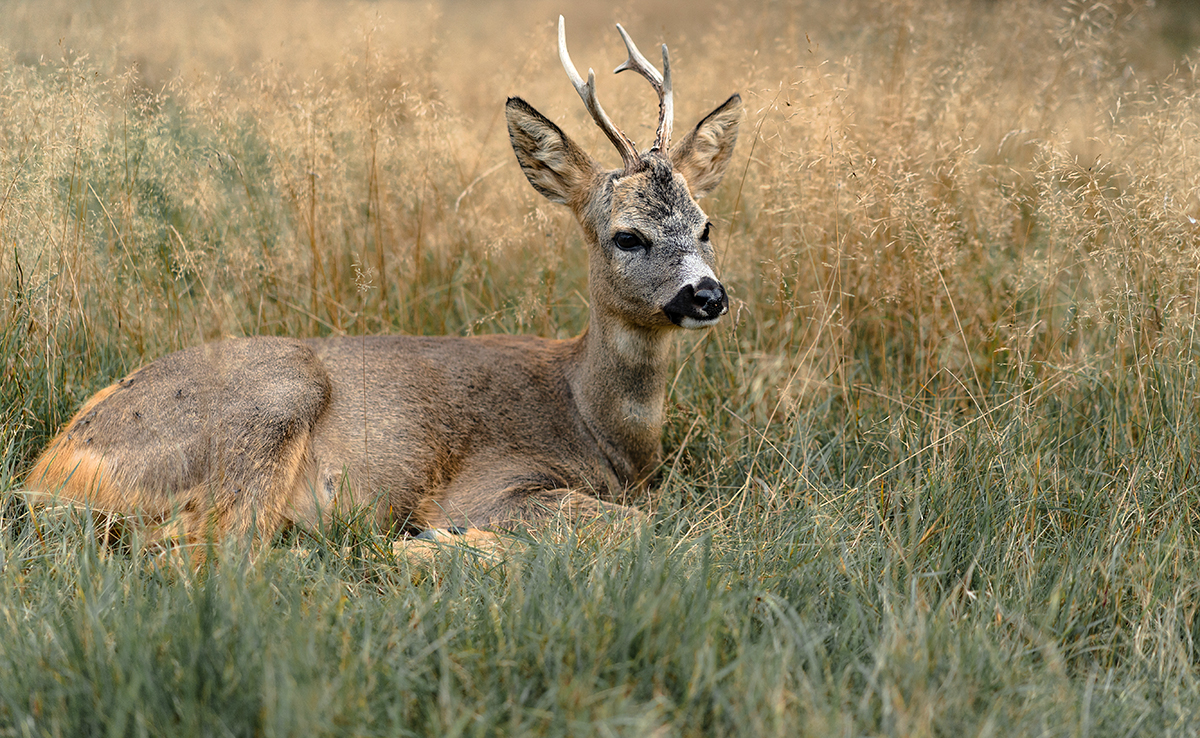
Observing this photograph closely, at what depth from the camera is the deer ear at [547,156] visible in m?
4.24

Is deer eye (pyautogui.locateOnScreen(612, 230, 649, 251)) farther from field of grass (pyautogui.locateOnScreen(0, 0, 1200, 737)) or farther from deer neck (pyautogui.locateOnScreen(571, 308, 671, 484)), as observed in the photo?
field of grass (pyautogui.locateOnScreen(0, 0, 1200, 737))

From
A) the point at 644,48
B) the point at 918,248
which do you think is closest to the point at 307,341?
the point at 918,248

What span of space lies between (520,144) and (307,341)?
1.21m

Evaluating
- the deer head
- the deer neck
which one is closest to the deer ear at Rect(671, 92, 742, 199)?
the deer head

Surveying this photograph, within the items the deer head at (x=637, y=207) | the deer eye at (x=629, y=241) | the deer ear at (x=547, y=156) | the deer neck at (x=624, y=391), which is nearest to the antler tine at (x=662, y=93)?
the deer head at (x=637, y=207)

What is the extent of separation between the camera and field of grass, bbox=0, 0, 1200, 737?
2.34m

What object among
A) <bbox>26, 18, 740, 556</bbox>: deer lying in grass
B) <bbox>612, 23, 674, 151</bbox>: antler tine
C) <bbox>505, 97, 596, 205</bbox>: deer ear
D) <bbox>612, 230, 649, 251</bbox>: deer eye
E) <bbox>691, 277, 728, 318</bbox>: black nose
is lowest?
<bbox>26, 18, 740, 556</bbox>: deer lying in grass

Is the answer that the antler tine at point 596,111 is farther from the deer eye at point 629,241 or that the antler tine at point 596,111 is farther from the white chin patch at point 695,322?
the white chin patch at point 695,322

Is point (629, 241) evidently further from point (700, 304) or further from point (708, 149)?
point (708, 149)

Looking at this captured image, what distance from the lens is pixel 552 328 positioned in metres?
5.34

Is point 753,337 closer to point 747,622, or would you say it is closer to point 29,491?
point 747,622

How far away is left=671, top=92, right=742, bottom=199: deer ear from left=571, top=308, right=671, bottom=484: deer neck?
758 millimetres

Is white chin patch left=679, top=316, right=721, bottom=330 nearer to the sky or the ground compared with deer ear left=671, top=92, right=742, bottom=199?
nearer to the ground

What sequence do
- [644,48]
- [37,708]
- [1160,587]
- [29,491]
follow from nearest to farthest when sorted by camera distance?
1. [37,708]
2. [1160,587]
3. [29,491]
4. [644,48]
